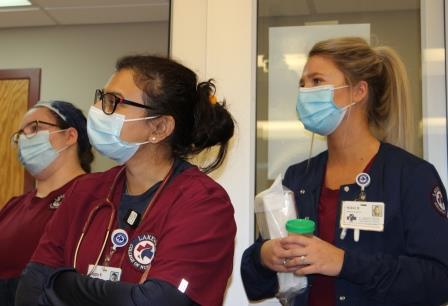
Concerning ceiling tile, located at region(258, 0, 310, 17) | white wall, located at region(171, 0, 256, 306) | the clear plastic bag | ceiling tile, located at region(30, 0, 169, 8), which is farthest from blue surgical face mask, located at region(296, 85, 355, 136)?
ceiling tile, located at region(30, 0, 169, 8)

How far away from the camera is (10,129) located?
3.83m

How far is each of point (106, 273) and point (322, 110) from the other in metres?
0.78

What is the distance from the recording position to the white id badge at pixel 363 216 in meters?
1.40

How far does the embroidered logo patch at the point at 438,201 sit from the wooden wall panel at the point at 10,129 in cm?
310

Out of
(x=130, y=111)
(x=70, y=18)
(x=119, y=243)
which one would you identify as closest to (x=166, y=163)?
(x=130, y=111)

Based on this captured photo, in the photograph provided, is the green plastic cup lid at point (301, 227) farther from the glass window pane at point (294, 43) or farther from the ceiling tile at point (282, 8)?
the ceiling tile at point (282, 8)

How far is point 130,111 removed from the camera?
4.90ft

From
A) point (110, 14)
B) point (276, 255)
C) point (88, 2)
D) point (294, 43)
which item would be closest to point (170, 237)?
point (276, 255)

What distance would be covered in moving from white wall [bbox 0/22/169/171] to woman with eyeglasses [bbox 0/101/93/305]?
1.51 metres

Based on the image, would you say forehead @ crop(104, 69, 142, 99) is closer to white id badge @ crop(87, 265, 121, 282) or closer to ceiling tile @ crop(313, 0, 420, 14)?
white id badge @ crop(87, 265, 121, 282)

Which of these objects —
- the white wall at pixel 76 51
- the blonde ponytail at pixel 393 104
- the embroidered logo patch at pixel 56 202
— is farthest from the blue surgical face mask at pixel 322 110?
the white wall at pixel 76 51

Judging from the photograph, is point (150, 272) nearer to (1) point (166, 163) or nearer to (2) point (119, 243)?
(2) point (119, 243)

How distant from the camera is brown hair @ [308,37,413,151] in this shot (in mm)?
1607

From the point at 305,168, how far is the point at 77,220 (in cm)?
71
